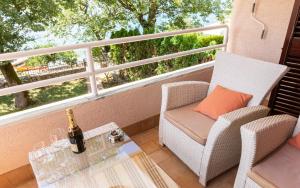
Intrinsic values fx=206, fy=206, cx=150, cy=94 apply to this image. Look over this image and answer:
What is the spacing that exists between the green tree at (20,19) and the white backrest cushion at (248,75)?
3289mm

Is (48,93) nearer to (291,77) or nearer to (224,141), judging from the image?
(224,141)

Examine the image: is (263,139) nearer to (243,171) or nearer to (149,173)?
(243,171)

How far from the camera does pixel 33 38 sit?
371 cm

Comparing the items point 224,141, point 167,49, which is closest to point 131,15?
point 167,49

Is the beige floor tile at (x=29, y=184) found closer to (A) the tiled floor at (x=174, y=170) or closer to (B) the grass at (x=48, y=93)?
(A) the tiled floor at (x=174, y=170)

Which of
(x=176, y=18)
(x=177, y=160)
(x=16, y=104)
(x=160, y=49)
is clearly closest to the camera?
(x=177, y=160)

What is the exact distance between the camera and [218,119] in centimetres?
134

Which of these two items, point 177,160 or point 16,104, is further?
point 16,104

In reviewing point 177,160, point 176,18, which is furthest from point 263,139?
point 176,18

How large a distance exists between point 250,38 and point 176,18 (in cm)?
285

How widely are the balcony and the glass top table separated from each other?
0.58ft

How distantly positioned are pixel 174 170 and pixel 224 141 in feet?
Answer: 1.71

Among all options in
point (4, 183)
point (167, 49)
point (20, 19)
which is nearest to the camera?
point (4, 183)

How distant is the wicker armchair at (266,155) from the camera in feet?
3.58
